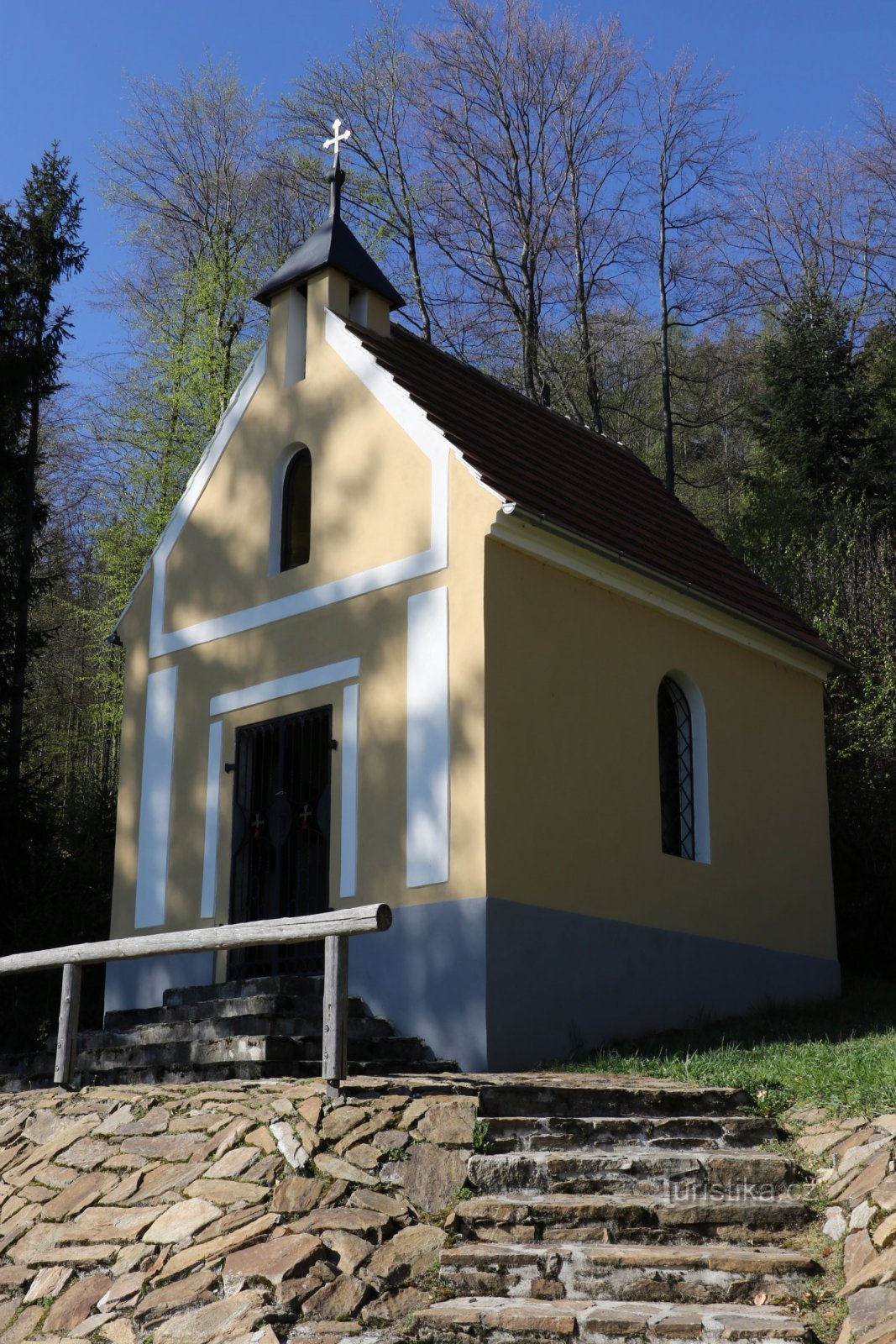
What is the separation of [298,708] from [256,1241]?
18.9ft

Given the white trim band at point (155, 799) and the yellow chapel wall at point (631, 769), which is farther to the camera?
the white trim band at point (155, 799)

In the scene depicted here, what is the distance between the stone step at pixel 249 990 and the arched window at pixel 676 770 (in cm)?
359

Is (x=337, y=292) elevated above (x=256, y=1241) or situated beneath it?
elevated above

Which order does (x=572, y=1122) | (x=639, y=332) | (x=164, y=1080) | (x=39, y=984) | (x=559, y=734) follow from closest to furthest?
(x=572, y=1122) < (x=164, y=1080) < (x=559, y=734) < (x=39, y=984) < (x=639, y=332)

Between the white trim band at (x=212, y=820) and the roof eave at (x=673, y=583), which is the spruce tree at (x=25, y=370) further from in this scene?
the roof eave at (x=673, y=583)

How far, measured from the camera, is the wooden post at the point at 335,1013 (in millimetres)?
7285

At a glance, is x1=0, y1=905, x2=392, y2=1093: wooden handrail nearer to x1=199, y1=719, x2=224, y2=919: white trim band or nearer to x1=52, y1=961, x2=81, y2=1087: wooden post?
x1=52, y1=961, x2=81, y2=1087: wooden post

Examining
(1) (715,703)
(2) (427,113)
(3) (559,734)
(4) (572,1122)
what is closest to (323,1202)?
(4) (572,1122)

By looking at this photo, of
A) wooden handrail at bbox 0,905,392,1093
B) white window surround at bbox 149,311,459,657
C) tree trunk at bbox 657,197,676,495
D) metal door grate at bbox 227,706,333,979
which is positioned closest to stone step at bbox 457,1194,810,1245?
wooden handrail at bbox 0,905,392,1093

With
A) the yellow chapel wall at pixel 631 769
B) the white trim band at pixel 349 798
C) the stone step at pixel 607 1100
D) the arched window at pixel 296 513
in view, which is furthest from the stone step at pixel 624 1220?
the arched window at pixel 296 513

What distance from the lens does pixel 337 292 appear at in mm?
12547

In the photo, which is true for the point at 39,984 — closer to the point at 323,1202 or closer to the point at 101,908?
the point at 101,908

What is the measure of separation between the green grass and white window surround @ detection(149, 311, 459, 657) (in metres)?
3.98

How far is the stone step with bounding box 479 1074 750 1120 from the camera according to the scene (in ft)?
23.7
